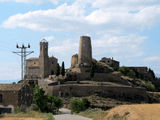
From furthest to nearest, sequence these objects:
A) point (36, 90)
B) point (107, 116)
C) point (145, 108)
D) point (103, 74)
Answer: point (103, 74) → point (36, 90) → point (107, 116) → point (145, 108)

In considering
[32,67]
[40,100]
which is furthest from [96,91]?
[40,100]

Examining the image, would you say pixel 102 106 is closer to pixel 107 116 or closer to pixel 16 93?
pixel 16 93

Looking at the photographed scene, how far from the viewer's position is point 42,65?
80.0 metres

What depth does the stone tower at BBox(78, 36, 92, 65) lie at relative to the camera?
8281 cm

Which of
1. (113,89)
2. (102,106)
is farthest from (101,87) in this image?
(102,106)

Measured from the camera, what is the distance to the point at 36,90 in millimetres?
46219

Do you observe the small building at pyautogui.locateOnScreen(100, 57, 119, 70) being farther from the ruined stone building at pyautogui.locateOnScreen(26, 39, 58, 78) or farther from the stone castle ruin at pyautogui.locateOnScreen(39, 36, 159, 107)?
the ruined stone building at pyautogui.locateOnScreen(26, 39, 58, 78)

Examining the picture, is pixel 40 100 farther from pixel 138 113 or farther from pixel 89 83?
pixel 89 83

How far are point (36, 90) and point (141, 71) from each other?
2202 inches

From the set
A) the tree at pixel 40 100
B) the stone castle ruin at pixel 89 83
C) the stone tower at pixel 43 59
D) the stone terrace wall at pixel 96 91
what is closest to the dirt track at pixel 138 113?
the tree at pixel 40 100

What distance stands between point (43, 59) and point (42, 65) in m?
1.54

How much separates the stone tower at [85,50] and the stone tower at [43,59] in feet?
28.6

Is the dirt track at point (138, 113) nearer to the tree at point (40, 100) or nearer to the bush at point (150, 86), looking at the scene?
the tree at point (40, 100)

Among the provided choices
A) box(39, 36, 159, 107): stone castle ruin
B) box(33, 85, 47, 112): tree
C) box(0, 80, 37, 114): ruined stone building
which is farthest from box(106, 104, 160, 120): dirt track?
box(39, 36, 159, 107): stone castle ruin
